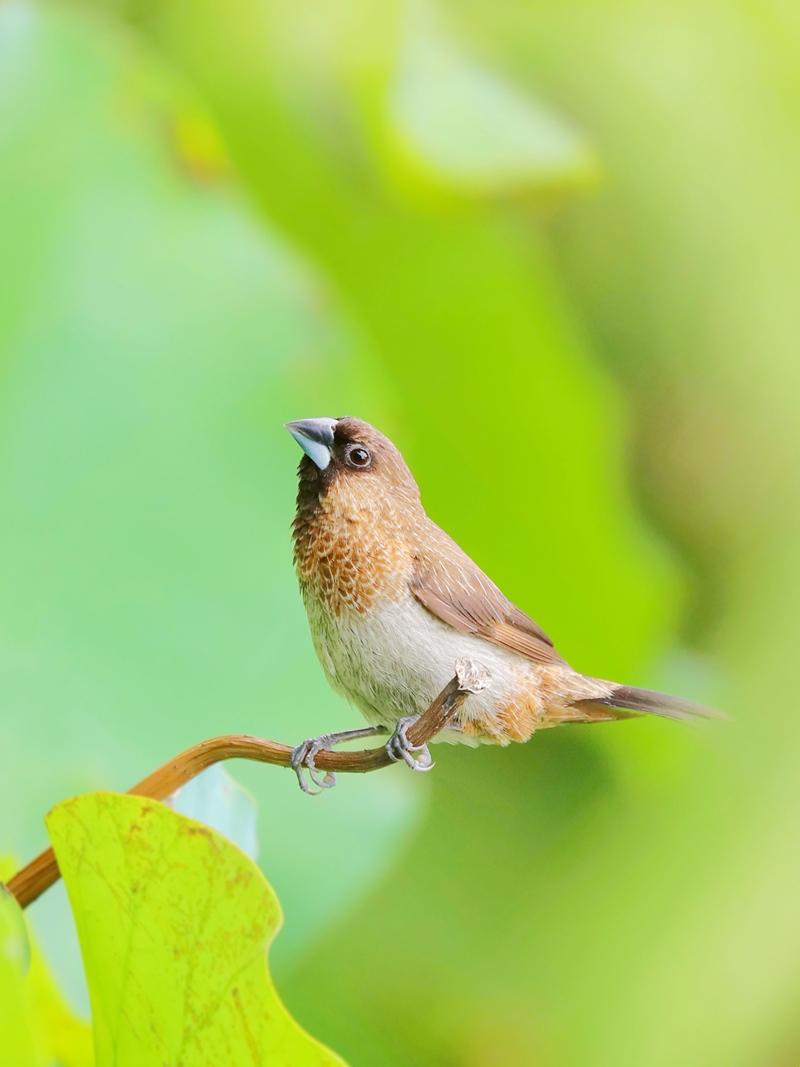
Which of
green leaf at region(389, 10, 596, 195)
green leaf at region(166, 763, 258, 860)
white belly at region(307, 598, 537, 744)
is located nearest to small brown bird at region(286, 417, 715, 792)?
white belly at region(307, 598, 537, 744)

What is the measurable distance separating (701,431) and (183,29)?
0.55m

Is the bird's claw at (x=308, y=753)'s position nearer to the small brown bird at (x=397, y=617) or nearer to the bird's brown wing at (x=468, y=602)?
the small brown bird at (x=397, y=617)

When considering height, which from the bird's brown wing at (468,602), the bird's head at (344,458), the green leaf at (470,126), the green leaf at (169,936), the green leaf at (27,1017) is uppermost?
the green leaf at (470,126)

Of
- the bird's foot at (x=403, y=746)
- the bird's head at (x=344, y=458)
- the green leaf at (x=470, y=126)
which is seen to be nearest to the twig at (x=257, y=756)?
the bird's foot at (x=403, y=746)

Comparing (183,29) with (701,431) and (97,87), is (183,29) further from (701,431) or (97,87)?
(701,431)

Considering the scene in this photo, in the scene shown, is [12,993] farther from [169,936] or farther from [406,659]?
[406,659]

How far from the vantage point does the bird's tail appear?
60 centimetres

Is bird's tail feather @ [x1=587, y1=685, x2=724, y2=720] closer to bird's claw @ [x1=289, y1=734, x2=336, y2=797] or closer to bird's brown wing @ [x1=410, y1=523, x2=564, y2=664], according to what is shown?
bird's brown wing @ [x1=410, y1=523, x2=564, y2=664]

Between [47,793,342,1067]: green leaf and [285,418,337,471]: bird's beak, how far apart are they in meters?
0.23

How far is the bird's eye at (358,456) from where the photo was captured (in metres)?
0.58

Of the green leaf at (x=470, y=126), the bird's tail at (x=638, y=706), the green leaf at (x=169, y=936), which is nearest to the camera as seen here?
the green leaf at (x=169, y=936)

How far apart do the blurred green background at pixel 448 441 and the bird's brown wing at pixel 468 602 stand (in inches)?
2.1

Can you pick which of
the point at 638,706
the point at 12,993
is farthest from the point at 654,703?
the point at 12,993

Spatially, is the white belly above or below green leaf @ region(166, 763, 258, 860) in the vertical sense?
above
